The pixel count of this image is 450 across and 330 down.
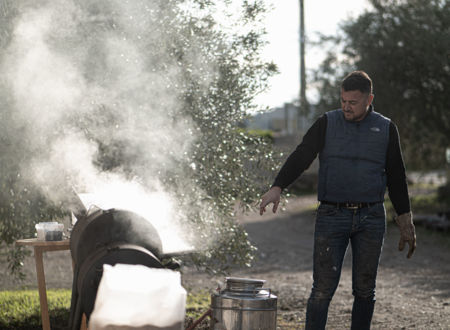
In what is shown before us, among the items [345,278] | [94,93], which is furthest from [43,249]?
[345,278]

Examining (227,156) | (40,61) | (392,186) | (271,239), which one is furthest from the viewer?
(271,239)

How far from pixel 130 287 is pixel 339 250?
160 cm

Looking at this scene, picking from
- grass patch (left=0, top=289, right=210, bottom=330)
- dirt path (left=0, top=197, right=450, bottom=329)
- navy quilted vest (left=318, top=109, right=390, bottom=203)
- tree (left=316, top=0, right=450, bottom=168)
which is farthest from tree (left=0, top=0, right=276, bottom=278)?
tree (left=316, top=0, right=450, bottom=168)

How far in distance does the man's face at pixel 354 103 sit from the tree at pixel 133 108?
2606 millimetres

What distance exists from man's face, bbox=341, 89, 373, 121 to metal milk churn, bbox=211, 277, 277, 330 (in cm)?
129

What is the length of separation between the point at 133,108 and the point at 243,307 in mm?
2945

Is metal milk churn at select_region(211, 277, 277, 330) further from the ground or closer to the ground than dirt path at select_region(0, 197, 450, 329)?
further from the ground

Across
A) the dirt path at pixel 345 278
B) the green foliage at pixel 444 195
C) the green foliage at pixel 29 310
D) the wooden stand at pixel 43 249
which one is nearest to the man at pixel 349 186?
the wooden stand at pixel 43 249

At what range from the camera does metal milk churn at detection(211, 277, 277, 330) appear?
15.2 ft

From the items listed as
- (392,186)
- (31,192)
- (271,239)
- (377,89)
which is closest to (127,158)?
(31,192)

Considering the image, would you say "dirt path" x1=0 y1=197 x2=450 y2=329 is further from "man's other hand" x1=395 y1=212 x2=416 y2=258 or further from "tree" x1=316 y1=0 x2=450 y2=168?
"tree" x1=316 y1=0 x2=450 y2=168

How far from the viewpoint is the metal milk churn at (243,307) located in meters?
4.63

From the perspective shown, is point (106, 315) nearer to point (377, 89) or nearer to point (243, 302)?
point (243, 302)

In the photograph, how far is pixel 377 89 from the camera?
18172 mm
